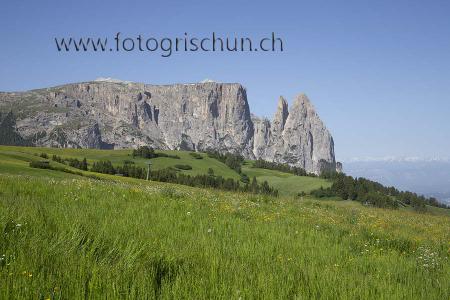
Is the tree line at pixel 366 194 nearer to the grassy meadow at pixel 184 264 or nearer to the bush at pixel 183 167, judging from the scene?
the bush at pixel 183 167

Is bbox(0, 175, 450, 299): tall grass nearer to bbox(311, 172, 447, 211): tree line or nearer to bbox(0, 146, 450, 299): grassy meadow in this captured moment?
bbox(0, 146, 450, 299): grassy meadow

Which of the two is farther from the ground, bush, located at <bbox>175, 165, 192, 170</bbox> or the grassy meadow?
bush, located at <bbox>175, 165, 192, 170</bbox>

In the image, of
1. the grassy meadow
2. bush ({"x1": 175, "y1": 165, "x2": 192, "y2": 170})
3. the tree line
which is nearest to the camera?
the grassy meadow

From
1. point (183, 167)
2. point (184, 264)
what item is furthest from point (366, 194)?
point (184, 264)

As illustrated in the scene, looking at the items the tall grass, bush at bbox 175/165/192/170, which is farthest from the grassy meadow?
bush at bbox 175/165/192/170

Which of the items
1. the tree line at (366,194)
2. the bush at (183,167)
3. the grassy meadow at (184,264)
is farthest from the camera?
the bush at (183,167)

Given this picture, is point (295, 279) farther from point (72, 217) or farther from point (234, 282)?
point (72, 217)

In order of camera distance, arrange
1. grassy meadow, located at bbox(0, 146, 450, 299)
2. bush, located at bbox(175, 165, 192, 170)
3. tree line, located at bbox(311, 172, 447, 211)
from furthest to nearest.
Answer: bush, located at bbox(175, 165, 192, 170) < tree line, located at bbox(311, 172, 447, 211) < grassy meadow, located at bbox(0, 146, 450, 299)

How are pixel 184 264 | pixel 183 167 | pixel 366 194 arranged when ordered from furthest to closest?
1. pixel 183 167
2. pixel 366 194
3. pixel 184 264

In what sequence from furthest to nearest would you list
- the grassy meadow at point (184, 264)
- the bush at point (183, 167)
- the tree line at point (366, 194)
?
the bush at point (183, 167), the tree line at point (366, 194), the grassy meadow at point (184, 264)

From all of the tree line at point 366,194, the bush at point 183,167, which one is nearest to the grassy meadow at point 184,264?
the tree line at point 366,194

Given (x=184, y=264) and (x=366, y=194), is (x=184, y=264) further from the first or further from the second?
(x=366, y=194)

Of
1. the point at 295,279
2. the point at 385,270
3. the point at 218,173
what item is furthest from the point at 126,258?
the point at 218,173

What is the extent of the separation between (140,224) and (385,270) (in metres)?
4.65
